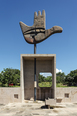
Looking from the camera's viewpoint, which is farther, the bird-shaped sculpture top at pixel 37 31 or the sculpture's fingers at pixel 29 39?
the sculpture's fingers at pixel 29 39

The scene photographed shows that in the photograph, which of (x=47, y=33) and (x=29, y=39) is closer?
(x=47, y=33)

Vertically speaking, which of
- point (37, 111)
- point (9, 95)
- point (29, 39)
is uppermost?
point (29, 39)

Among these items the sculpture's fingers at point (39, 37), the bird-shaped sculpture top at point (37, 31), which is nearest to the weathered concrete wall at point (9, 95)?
the bird-shaped sculpture top at point (37, 31)

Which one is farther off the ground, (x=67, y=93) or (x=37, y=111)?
(x=67, y=93)

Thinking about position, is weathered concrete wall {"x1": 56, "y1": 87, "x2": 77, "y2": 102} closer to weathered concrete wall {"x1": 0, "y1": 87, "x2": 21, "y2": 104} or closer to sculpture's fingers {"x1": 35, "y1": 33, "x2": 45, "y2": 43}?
weathered concrete wall {"x1": 0, "y1": 87, "x2": 21, "y2": 104}

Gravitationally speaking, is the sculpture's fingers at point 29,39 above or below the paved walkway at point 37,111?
above

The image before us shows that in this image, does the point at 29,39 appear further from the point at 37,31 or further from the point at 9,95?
the point at 9,95

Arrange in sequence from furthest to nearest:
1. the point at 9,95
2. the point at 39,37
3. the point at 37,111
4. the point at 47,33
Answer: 1. the point at 39,37
2. the point at 47,33
3. the point at 9,95
4. the point at 37,111

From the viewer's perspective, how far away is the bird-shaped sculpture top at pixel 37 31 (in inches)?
460

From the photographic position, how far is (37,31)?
11.9m

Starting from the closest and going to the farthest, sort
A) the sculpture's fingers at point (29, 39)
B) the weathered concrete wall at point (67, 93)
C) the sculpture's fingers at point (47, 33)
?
the sculpture's fingers at point (47, 33) < the weathered concrete wall at point (67, 93) < the sculpture's fingers at point (29, 39)

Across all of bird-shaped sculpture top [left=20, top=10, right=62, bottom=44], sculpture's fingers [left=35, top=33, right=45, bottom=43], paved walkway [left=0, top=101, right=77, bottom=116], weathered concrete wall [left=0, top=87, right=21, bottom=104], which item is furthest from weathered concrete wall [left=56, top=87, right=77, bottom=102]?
bird-shaped sculpture top [left=20, top=10, right=62, bottom=44]

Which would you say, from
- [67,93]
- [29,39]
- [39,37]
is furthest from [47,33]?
[67,93]

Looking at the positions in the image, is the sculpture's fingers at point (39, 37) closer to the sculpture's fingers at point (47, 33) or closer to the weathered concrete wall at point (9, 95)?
the sculpture's fingers at point (47, 33)
